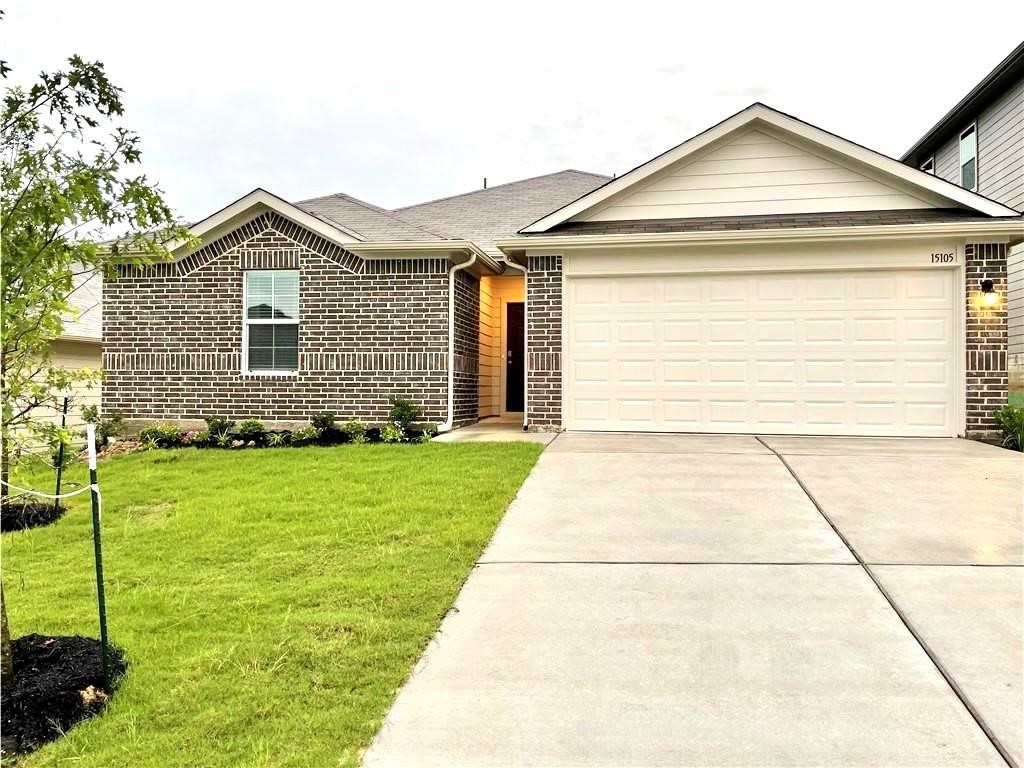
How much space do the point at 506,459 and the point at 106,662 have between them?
17.1 ft

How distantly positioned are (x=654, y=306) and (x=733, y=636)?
752 cm

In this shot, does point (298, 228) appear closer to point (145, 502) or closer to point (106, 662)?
point (145, 502)

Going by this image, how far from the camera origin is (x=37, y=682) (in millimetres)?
2982

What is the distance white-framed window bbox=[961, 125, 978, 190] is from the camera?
47.6 feet

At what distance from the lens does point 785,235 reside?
387 inches

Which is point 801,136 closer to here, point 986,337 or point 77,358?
point 986,337

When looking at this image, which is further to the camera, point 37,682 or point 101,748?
point 37,682

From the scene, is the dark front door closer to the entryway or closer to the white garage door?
the entryway

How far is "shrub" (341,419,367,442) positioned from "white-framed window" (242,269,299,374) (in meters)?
1.57

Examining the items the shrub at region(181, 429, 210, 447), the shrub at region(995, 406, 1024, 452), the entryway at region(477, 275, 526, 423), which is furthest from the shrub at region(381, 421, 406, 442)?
the shrub at region(995, 406, 1024, 452)

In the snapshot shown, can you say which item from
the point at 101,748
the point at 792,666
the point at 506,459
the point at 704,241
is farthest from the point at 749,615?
the point at 704,241

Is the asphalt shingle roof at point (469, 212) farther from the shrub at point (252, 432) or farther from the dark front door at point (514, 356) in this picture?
the shrub at point (252, 432)

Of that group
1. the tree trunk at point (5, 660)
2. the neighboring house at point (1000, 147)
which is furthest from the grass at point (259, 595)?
the neighboring house at point (1000, 147)

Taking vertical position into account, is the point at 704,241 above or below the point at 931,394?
above
